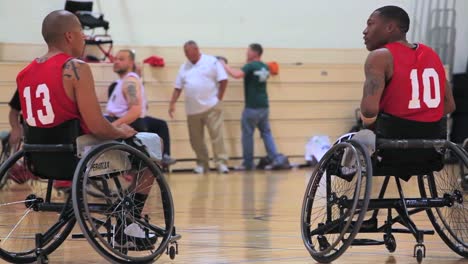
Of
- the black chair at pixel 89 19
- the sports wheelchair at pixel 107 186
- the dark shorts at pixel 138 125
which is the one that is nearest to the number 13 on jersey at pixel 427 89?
the sports wheelchair at pixel 107 186

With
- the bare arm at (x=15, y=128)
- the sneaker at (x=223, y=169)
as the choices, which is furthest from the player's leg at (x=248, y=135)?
the bare arm at (x=15, y=128)

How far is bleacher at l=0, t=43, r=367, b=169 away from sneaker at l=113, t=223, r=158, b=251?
7257 mm

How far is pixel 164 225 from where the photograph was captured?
11.4ft

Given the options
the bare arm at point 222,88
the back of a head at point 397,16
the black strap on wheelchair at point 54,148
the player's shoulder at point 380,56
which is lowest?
the bare arm at point 222,88

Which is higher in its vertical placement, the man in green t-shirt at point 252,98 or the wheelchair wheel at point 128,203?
the wheelchair wheel at point 128,203

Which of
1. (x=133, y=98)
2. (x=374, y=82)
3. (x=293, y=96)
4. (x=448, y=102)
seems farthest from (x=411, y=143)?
(x=293, y=96)

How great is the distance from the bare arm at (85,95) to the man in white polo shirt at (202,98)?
6.83 meters

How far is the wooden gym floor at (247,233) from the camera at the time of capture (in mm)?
3555

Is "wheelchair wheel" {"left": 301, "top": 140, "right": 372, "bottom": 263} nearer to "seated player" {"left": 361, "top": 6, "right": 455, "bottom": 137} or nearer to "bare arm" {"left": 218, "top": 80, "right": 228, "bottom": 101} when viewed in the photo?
"seated player" {"left": 361, "top": 6, "right": 455, "bottom": 137}

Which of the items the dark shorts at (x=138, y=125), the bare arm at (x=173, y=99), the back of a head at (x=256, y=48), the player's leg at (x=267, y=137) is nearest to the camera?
the dark shorts at (x=138, y=125)

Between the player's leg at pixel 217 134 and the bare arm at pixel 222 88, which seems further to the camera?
the player's leg at pixel 217 134

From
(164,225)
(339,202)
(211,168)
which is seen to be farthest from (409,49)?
(211,168)

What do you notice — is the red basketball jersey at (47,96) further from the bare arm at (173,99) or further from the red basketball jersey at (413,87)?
the bare arm at (173,99)

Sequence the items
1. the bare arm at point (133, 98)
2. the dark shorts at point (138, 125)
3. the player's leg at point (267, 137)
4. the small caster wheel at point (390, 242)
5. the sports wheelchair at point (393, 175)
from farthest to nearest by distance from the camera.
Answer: the player's leg at point (267, 137) → the dark shorts at point (138, 125) → the bare arm at point (133, 98) → the small caster wheel at point (390, 242) → the sports wheelchair at point (393, 175)
